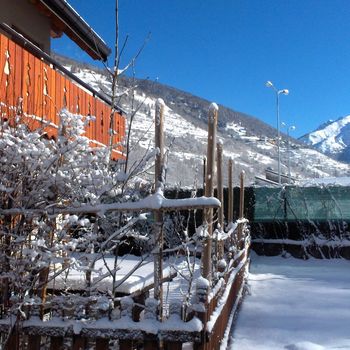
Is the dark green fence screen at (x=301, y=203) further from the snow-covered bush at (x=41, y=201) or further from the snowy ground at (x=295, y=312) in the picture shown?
the snow-covered bush at (x=41, y=201)

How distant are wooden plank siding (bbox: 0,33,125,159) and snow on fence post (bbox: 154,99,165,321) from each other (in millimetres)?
391

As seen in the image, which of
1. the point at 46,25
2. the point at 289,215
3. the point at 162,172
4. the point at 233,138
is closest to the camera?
the point at 162,172

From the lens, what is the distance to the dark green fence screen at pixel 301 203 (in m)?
17.6

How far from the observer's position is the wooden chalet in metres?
5.27

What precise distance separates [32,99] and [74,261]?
3.29 meters

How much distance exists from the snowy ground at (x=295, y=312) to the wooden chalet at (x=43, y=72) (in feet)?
9.87

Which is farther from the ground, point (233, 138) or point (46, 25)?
point (233, 138)

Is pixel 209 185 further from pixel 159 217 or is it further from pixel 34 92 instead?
pixel 34 92

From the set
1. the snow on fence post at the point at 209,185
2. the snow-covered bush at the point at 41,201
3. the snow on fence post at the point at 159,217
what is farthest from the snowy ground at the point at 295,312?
the snow-covered bush at the point at 41,201

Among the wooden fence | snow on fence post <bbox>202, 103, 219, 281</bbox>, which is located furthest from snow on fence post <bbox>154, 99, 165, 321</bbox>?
snow on fence post <bbox>202, 103, 219, 281</bbox>

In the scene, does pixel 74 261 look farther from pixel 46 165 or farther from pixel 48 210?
pixel 46 165

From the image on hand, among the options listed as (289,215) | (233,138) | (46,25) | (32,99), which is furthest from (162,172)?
(233,138)

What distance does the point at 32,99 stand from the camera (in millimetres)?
5945

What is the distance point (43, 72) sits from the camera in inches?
252
